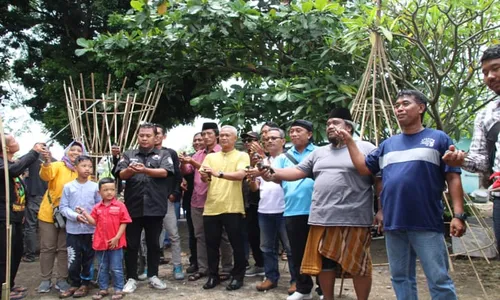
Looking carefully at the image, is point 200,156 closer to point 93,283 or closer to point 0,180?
point 93,283

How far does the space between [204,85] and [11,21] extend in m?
5.83

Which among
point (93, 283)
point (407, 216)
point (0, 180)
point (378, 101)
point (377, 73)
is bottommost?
point (93, 283)

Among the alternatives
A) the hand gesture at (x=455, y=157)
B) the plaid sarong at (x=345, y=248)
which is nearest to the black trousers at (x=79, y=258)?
the plaid sarong at (x=345, y=248)

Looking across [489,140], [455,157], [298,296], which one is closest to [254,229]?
[298,296]

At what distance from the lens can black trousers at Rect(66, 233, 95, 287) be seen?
446 cm

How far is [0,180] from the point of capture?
394 cm

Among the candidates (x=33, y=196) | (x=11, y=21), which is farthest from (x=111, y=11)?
(x=33, y=196)

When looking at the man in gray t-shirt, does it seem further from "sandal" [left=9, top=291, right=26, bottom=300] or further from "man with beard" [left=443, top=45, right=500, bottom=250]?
"sandal" [left=9, top=291, right=26, bottom=300]

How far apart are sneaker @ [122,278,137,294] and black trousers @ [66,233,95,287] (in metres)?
0.38

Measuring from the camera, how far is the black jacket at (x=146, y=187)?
4.51 metres

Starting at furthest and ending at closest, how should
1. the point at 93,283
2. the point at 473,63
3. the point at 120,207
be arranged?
the point at 473,63 < the point at 93,283 < the point at 120,207

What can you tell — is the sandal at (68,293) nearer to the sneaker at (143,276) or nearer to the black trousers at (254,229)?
the sneaker at (143,276)

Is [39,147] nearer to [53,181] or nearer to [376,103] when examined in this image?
[53,181]

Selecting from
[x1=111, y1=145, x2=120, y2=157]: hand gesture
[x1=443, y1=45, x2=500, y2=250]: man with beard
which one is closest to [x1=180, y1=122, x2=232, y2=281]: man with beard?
[x1=111, y1=145, x2=120, y2=157]: hand gesture
